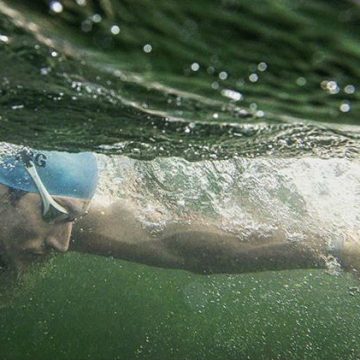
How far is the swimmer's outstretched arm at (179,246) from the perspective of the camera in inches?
210

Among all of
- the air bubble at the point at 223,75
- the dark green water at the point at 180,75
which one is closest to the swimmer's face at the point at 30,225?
the dark green water at the point at 180,75

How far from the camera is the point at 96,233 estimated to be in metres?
5.58

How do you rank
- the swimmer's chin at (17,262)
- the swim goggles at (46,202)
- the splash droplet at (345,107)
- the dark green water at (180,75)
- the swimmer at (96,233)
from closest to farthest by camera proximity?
1. the dark green water at (180,75)
2. the splash droplet at (345,107)
3. the swim goggles at (46,202)
4. the swimmer at (96,233)
5. the swimmer's chin at (17,262)

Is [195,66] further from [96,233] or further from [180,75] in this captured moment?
[96,233]

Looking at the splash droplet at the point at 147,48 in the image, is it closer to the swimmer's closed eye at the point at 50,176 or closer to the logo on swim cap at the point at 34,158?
the swimmer's closed eye at the point at 50,176

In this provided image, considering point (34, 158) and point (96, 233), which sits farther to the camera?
point (96, 233)

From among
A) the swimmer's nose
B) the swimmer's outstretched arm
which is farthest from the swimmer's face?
the swimmer's outstretched arm

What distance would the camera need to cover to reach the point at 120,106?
0.91 metres

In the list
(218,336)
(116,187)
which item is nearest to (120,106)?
(116,187)

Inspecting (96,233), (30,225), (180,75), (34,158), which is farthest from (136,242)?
(180,75)

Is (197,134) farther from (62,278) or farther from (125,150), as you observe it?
(62,278)

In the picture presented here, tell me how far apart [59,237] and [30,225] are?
28 cm

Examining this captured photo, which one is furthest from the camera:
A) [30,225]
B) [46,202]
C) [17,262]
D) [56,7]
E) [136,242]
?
[136,242]

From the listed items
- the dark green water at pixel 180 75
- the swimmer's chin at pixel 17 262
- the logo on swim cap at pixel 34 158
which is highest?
the dark green water at pixel 180 75
